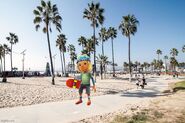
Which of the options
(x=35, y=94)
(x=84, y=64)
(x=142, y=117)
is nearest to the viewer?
(x=84, y=64)

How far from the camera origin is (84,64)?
15.2ft

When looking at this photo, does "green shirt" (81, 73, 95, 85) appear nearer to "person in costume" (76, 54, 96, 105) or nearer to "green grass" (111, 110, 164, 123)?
"person in costume" (76, 54, 96, 105)

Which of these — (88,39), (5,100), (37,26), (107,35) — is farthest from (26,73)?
(5,100)

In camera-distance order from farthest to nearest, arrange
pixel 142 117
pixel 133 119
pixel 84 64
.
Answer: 1. pixel 142 117
2. pixel 133 119
3. pixel 84 64

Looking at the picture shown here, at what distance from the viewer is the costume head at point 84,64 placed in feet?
15.0

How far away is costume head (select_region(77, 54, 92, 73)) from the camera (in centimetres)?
457

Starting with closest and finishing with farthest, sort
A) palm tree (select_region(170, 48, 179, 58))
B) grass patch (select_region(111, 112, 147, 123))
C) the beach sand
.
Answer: grass patch (select_region(111, 112, 147, 123))
the beach sand
palm tree (select_region(170, 48, 179, 58))

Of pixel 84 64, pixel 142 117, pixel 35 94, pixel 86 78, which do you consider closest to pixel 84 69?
pixel 84 64

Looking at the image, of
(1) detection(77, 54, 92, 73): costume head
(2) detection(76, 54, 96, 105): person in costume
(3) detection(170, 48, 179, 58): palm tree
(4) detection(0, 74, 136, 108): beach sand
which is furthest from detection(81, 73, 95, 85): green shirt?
(3) detection(170, 48, 179, 58): palm tree

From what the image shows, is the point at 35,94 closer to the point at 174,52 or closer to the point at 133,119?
the point at 133,119

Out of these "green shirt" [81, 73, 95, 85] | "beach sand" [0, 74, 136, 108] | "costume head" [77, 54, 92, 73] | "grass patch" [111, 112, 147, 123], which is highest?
"costume head" [77, 54, 92, 73]

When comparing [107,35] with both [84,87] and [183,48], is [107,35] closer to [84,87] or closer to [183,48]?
[183,48]

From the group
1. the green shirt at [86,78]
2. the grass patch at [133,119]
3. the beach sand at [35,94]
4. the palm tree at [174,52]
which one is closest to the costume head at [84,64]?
the green shirt at [86,78]

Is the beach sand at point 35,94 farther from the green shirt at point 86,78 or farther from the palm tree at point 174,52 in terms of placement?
the palm tree at point 174,52
